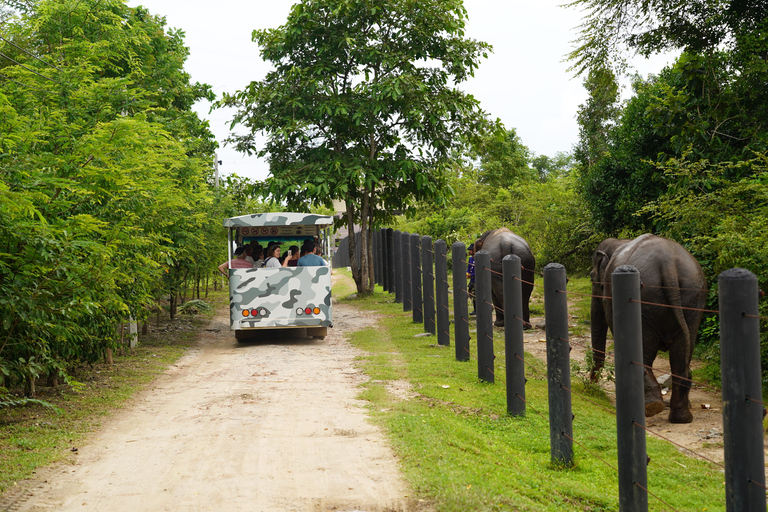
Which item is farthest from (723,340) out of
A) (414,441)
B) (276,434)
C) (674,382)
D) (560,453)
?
(276,434)

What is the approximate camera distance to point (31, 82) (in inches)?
384

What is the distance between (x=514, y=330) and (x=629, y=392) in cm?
262

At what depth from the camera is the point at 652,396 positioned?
777 centimetres

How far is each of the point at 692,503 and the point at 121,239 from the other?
6.65 meters

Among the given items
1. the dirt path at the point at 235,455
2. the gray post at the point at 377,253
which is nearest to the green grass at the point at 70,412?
the dirt path at the point at 235,455

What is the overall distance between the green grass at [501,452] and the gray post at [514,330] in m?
0.25

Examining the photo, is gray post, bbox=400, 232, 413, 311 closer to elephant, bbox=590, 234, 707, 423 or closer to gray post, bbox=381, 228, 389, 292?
gray post, bbox=381, 228, 389, 292

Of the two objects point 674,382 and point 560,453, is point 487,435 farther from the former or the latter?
point 674,382

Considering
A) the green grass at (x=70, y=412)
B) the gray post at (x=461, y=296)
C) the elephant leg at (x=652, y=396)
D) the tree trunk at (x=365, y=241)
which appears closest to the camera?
the green grass at (x=70, y=412)

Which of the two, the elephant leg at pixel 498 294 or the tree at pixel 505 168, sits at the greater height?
the tree at pixel 505 168

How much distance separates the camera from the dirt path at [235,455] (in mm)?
5176

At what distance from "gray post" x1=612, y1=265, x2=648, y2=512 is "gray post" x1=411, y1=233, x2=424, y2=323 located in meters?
10.3

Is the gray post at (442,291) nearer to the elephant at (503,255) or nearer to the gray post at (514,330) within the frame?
the elephant at (503,255)

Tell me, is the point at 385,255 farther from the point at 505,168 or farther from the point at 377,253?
the point at 505,168
